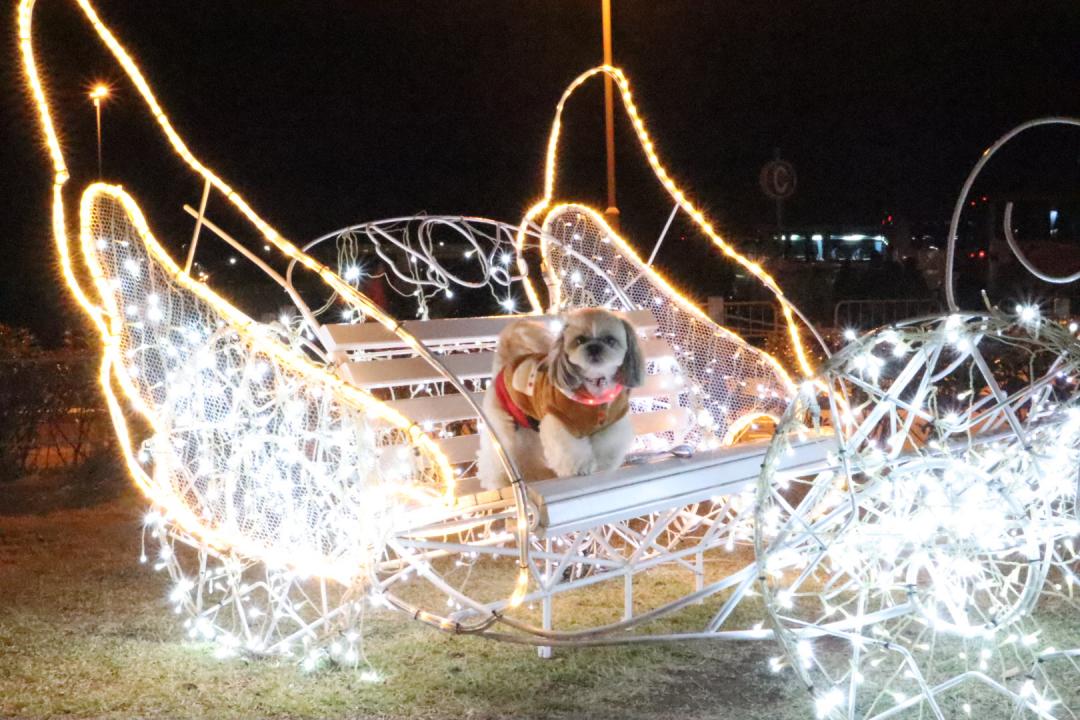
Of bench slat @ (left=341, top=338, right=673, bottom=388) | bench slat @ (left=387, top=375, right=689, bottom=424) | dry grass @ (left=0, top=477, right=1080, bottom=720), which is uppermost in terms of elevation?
bench slat @ (left=341, top=338, right=673, bottom=388)

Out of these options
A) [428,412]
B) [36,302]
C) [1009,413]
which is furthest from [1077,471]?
[36,302]

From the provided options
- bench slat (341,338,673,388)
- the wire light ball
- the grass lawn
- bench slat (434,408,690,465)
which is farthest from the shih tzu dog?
the wire light ball

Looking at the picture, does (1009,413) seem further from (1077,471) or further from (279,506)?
(279,506)

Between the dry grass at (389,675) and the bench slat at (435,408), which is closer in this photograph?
the dry grass at (389,675)

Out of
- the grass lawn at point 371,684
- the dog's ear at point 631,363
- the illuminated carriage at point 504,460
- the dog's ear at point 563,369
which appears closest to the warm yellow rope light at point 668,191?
the illuminated carriage at point 504,460

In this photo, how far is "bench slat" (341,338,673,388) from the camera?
4367mm

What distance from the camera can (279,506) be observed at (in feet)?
12.9

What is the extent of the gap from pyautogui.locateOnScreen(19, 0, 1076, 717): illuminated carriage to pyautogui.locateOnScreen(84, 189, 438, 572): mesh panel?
0.03 ft

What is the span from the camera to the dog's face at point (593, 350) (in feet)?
12.5

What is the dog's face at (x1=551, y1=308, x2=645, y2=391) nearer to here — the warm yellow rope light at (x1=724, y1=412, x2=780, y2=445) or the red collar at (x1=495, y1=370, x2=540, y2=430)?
the red collar at (x1=495, y1=370, x2=540, y2=430)

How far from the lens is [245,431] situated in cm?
400

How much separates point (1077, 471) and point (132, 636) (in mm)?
3711

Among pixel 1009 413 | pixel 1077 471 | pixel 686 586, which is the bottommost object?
pixel 686 586

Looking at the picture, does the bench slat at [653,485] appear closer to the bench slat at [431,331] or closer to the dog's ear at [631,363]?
the dog's ear at [631,363]
